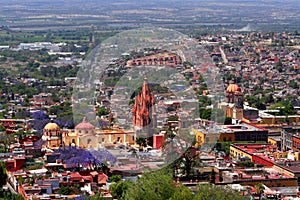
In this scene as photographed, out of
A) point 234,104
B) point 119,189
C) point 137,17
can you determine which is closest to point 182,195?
point 119,189

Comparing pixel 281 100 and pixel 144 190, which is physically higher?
pixel 144 190

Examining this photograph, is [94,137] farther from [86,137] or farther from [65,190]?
[65,190]

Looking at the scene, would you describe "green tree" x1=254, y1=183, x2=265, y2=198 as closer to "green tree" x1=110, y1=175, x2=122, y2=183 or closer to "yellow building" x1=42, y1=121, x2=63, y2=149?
"green tree" x1=110, y1=175, x2=122, y2=183

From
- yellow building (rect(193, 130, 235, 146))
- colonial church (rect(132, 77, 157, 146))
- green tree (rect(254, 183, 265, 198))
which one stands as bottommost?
yellow building (rect(193, 130, 235, 146))

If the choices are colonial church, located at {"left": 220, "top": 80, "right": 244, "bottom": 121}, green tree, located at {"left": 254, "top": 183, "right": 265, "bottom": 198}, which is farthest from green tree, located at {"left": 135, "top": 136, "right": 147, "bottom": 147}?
colonial church, located at {"left": 220, "top": 80, "right": 244, "bottom": 121}

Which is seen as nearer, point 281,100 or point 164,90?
point 164,90

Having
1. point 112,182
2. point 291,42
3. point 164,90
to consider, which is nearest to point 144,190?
point 112,182

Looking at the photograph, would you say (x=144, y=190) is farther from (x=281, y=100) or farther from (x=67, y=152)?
(x=281, y=100)

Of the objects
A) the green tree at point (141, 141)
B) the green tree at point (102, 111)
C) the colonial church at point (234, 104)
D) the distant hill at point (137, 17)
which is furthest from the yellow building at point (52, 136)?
the distant hill at point (137, 17)

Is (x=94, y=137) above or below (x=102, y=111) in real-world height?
above

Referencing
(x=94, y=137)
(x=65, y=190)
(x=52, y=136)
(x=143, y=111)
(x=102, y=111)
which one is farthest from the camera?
(x=102, y=111)

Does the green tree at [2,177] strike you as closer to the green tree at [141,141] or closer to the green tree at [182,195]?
the green tree at [141,141]
